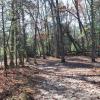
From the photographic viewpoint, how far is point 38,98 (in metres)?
11.1

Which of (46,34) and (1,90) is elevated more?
(46,34)

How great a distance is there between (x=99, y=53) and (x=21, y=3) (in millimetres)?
23715

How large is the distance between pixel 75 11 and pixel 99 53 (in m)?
8.41

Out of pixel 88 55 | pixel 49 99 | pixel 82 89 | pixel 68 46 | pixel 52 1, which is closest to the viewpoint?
pixel 49 99

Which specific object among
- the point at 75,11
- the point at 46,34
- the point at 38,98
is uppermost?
the point at 75,11

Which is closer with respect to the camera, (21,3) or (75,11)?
(21,3)

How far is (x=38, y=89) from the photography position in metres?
13.1

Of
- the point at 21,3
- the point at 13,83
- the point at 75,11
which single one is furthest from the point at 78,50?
the point at 13,83

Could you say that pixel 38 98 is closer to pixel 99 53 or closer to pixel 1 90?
pixel 1 90

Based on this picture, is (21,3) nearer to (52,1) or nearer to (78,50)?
(52,1)

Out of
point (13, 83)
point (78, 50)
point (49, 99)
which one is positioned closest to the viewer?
point (49, 99)

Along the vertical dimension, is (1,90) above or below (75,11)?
below

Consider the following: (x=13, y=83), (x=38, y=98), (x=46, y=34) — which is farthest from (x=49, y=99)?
(x=46, y=34)

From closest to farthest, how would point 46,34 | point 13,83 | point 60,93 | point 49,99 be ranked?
1. point 49,99
2. point 60,93
3. point 13,83
4. point 46,34
